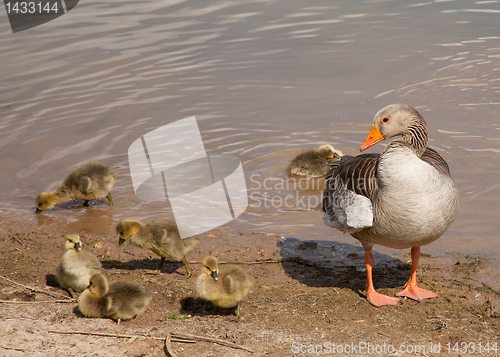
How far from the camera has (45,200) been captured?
24.0 feet

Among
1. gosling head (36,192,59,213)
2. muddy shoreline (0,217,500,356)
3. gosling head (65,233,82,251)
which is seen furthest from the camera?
gosling head (36,192,59,213)

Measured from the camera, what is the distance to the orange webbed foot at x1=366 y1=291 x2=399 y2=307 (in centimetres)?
509

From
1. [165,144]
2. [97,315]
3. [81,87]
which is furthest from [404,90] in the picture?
[97,315]

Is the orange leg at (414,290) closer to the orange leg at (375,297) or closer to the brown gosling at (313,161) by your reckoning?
the orange leg at (375,297)

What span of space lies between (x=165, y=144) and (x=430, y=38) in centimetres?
710

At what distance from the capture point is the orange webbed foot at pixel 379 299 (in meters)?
5.09

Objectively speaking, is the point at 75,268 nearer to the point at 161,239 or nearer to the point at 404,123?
the point at 161,239

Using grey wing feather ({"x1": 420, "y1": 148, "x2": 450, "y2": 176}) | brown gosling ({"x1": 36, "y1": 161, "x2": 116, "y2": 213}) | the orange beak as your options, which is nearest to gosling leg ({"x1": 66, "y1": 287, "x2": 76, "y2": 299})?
brown gosling ({"x1": 36, "y1": 161, "x2": 116, "y2": 213})

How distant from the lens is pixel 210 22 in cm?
1455

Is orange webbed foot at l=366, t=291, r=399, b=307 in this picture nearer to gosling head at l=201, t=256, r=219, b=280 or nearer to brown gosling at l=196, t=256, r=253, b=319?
brown gosling at l=196, t=256, r=253, b=319

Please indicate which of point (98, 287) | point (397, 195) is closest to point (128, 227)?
point (98, 287)

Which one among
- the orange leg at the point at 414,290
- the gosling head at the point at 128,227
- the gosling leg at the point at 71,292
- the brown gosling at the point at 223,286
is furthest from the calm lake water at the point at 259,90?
the brown gosling at the point at 223,286

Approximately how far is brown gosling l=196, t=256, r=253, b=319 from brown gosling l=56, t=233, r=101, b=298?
1.28 m

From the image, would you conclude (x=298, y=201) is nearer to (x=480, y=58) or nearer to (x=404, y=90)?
(x=404, y=90)
